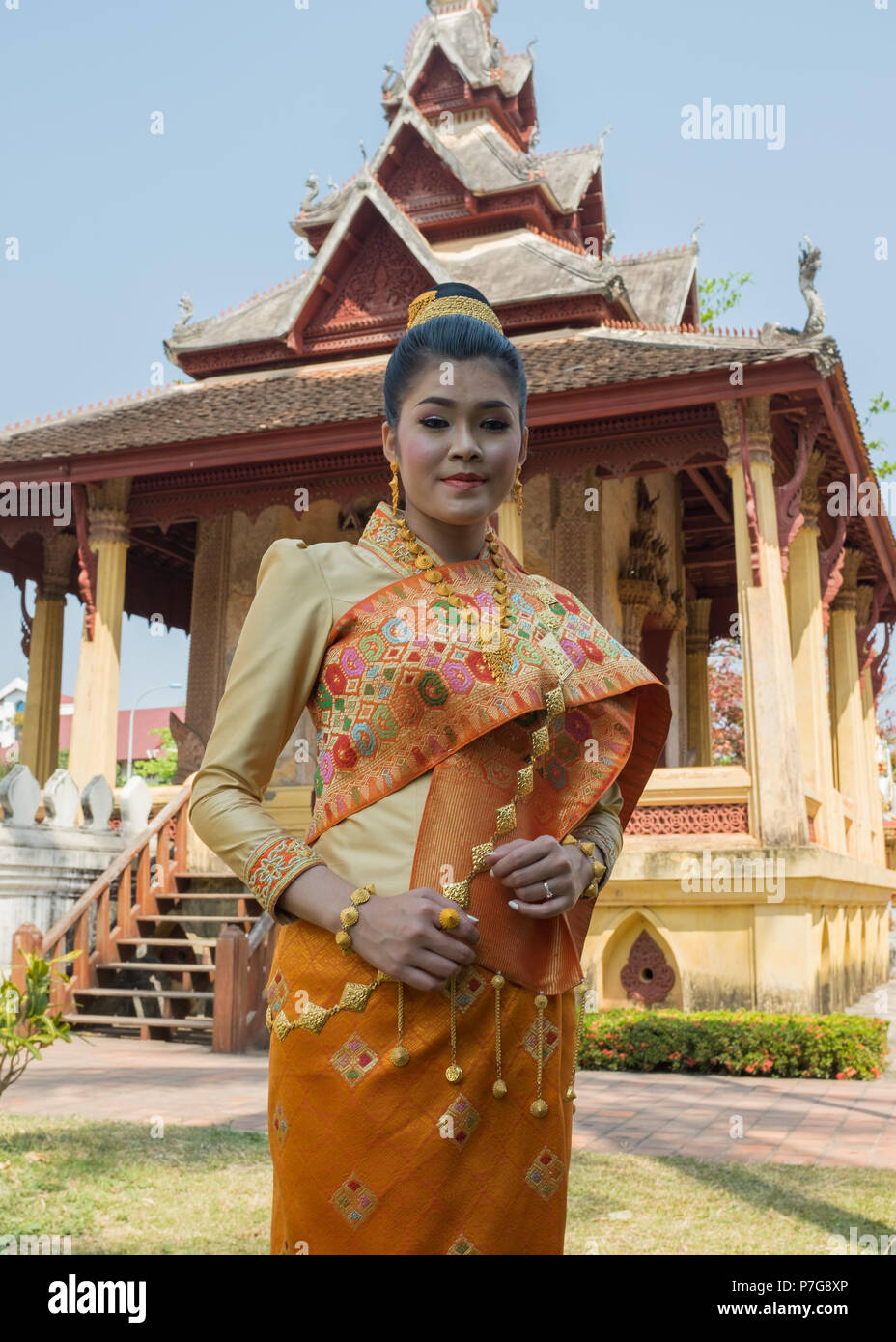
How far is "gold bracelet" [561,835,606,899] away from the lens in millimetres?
1820

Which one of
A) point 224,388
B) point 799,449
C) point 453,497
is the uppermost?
point 224,388

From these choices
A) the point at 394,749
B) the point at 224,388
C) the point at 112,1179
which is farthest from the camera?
the point at 224,388

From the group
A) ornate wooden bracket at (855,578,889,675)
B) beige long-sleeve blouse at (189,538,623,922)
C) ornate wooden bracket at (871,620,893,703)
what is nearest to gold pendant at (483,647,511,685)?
beige long-sleeve blouse at (189,538,623,922)

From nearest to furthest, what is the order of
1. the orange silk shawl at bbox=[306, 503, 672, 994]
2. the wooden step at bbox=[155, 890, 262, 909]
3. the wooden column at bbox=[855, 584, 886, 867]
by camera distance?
1. the orange silk shawl at bbox=[306, 503, 672, 994]
2. the wooden step at bbox=[155, 890, 262, 909]
3. the wooden column at bbox=[855, 584, 886, 867]

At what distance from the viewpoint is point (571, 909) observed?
183 centimetres

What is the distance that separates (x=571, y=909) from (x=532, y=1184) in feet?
1.28

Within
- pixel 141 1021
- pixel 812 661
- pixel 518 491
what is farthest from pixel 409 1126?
pixel 812 661

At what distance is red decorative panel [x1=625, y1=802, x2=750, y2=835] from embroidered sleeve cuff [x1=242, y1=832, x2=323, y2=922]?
930 cm

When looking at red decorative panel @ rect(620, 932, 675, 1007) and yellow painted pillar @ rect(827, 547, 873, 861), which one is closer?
red decorative panel @ rect(620, 932, 675, 1007)

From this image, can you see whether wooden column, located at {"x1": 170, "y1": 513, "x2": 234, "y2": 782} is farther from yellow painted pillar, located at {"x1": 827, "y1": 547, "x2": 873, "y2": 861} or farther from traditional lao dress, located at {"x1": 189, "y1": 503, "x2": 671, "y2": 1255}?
traditional lao dress, located at {"x1": 189, "y1": 503, "x2": 671, "y2": 1255}

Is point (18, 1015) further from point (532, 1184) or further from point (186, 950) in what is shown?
point (186, 950)

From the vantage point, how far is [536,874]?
1.64m
